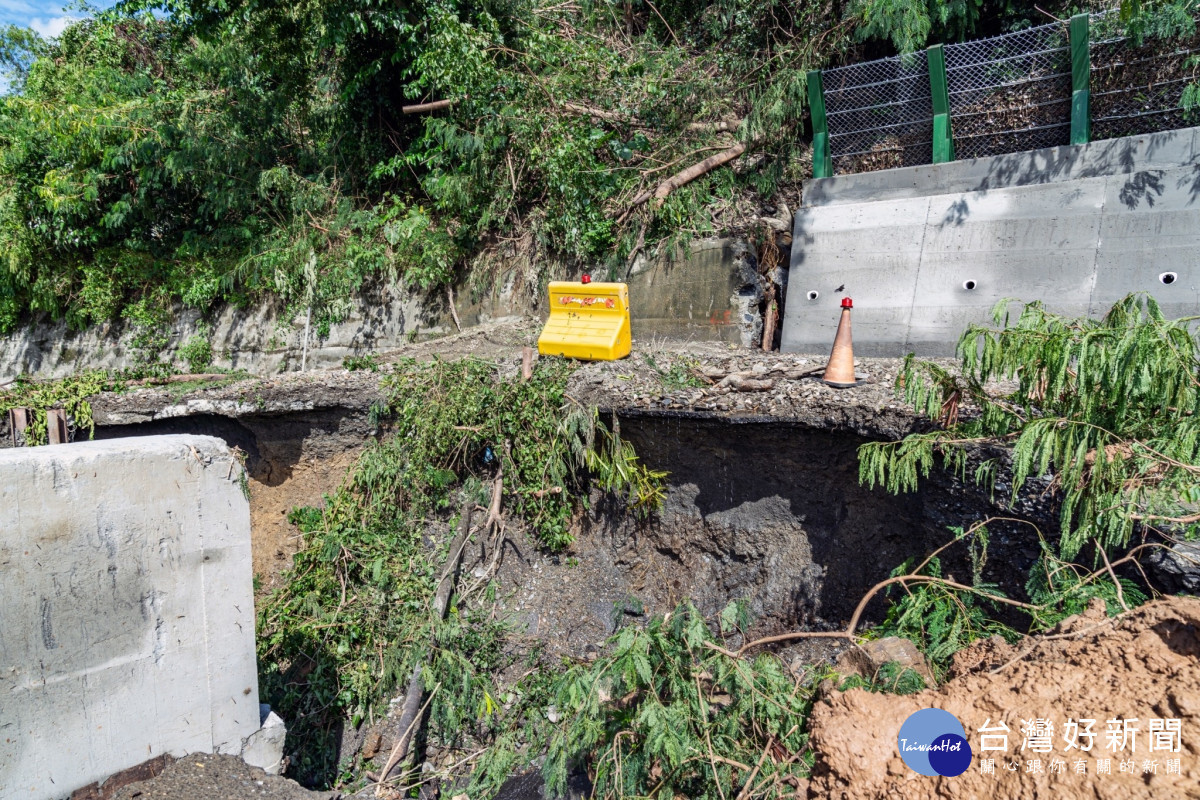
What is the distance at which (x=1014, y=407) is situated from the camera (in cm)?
386

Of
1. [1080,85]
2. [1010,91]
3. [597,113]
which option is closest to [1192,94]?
[1080,85]

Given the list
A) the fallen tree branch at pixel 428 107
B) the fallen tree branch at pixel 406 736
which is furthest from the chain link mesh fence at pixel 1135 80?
the fallen tree branch at pixel 406 736

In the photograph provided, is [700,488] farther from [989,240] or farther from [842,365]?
[989,240]

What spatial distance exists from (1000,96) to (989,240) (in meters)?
1.28

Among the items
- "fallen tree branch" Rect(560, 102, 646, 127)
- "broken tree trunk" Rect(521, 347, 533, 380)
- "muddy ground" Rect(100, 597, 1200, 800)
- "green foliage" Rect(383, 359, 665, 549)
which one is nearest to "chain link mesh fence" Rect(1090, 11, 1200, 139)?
"fallen tree branch" Rect(560, 102, 646, 127)

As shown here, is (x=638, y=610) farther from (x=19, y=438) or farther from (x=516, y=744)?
(x=19, y=438)

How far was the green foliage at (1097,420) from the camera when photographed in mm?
3062

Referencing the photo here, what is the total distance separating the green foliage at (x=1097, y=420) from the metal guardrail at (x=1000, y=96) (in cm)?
309

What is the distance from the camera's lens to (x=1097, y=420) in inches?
132

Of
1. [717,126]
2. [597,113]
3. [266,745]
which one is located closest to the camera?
[266,745]

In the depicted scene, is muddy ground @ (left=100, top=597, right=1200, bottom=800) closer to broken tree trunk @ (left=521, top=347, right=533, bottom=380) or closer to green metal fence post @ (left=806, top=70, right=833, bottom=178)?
broken tree trunk @ (left=521, top=347, right=533, bottom=380)

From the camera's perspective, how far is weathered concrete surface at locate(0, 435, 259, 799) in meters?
3.05

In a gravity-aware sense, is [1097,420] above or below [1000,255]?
below

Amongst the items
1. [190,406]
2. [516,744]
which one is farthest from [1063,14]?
[190,406]
